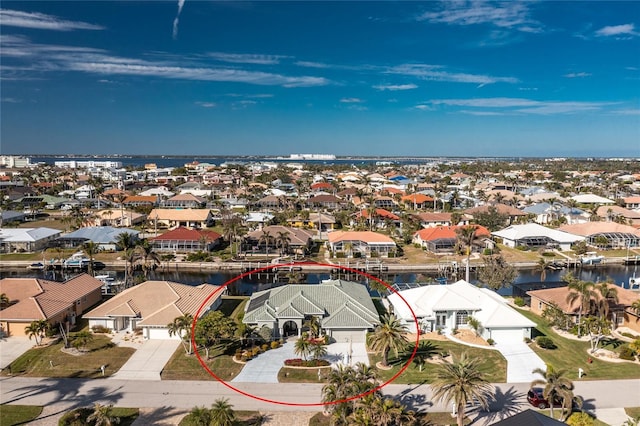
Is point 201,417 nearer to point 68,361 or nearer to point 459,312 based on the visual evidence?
point 68,361

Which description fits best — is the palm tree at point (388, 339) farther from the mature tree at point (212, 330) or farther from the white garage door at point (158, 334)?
the white garage door at point (158, 334)

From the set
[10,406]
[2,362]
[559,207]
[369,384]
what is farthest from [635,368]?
[559,207]

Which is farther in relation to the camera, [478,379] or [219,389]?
[219,389]

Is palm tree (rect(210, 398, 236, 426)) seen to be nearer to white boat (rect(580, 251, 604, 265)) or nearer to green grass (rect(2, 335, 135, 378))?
green grass (rect(2, 335, 135, 378))

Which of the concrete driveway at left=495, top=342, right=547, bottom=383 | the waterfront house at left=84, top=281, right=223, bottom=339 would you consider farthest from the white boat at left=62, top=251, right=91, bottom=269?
the concrete driveway at left=495, top=342, right=547, bottom=383

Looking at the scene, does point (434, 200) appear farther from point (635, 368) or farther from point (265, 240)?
point (635, 368)
